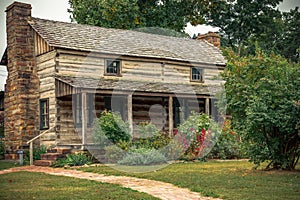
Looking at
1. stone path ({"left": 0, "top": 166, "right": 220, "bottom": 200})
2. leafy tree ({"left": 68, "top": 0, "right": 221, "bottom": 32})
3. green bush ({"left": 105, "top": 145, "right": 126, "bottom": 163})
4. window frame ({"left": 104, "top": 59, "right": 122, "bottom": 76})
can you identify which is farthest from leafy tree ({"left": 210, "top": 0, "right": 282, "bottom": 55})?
stone path ({"left": 0, "top": 166, "right": 220, "bottom": 200})

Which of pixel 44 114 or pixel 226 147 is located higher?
pixel 44 114

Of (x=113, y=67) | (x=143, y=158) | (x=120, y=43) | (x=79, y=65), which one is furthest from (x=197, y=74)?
(x=143, y=158)

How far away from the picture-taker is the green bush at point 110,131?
1902 cm

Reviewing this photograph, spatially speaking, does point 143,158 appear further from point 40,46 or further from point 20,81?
point 40,46

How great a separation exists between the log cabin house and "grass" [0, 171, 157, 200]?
6.49m

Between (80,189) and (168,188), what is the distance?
208 cm

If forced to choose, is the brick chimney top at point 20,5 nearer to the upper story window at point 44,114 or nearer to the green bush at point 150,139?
the upper story window at point 44,114

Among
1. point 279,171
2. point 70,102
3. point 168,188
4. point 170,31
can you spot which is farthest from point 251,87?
point 170,31

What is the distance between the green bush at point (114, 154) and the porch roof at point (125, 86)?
2.71 meters

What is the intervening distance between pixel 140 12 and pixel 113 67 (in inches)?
593

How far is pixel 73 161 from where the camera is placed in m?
17.6

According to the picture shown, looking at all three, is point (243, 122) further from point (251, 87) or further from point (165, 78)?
point (165, 78)

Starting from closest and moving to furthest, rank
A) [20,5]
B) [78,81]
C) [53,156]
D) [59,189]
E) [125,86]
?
[59,189] → [53,156] → [78,81] → [125,86] → [20,5]

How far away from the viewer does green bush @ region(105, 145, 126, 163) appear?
59.2 feet
